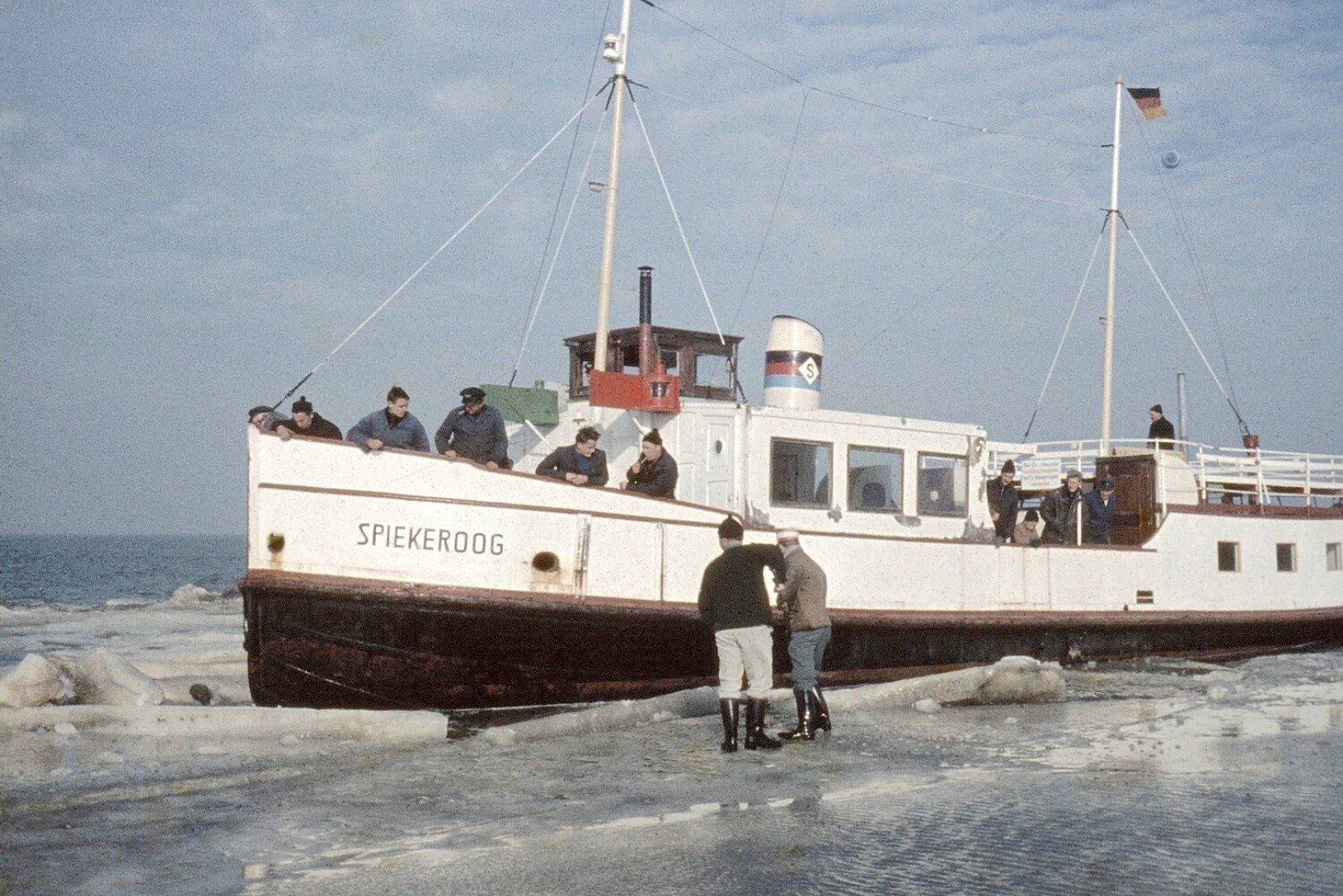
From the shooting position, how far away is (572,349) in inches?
594

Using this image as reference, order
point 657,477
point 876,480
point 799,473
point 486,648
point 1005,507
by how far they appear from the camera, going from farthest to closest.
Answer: point 1005,507, point 876,480, point 799,473, point 657,477, point 486,648

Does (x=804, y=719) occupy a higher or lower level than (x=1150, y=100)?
lower

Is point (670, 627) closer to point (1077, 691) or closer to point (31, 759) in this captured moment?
point (1077, 691)

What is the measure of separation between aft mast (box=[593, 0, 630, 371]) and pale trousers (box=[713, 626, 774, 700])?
4.50 m

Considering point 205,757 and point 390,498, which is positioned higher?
point 390,498

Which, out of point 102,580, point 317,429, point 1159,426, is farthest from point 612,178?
point 102,580

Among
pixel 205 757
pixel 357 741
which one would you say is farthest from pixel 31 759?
pixel 357 741

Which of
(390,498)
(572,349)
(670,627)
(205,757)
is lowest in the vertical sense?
(205,757)

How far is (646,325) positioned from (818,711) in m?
6.16

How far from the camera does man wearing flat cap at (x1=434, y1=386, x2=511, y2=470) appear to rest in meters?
11.4

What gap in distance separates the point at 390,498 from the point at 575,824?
192 inches

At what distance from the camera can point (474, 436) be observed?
1136cm

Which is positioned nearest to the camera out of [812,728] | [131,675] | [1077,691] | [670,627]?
[812,728]

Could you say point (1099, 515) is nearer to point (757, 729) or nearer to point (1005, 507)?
point (1005, 507)
